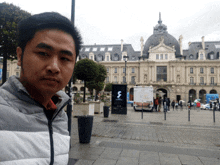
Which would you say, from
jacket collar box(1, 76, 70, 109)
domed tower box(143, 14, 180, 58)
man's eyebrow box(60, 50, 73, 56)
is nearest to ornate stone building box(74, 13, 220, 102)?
domed tower box(143, 14, 180, 58)

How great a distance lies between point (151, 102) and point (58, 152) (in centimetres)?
2101

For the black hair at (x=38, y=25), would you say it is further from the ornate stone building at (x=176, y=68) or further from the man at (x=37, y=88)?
the ornate stone building at (x=176, y=68)

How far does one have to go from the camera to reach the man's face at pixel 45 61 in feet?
2.63

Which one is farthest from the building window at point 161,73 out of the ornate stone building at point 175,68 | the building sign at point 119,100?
the building sign at point 119,100

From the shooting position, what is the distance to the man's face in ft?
2.63

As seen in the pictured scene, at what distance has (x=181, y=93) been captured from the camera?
55094mm

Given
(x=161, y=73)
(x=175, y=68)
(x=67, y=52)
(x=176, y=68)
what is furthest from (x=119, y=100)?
(x=176, y=68)

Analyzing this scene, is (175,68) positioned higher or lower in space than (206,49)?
lower

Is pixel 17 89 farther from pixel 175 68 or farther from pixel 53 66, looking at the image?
pixel 175 68

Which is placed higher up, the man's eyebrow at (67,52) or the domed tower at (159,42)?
the domed tower at (159,42)

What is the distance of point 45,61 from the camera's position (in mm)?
804

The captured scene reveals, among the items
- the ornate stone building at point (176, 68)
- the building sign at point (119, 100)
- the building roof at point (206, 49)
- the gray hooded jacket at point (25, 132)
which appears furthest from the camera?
the building roof at point (206, 49)

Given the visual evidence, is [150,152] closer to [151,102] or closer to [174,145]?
[174,145]

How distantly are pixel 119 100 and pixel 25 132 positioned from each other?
16.3 m
